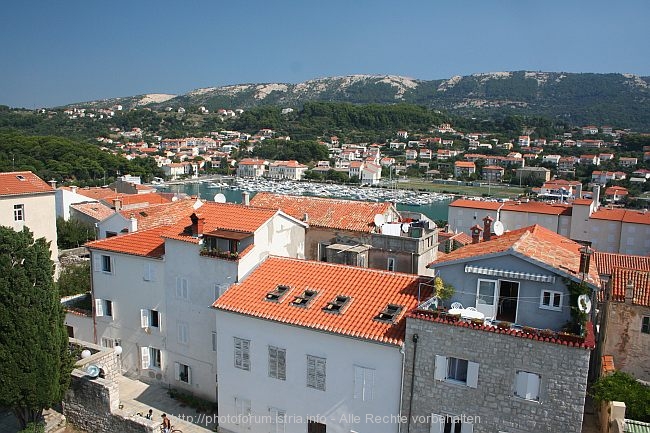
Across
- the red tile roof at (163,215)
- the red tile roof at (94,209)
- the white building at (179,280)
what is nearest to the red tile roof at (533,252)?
the white building at (179,280)

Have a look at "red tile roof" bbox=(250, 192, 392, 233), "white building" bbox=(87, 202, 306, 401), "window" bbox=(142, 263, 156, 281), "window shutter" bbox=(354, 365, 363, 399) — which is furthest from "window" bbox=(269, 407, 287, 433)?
"red tile roof" bbox=(250, 192, 392, 233)

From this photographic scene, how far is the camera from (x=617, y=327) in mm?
20656

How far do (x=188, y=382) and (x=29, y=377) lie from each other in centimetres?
761

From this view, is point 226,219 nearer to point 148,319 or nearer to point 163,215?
point 148,319

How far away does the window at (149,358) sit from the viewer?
26.0m

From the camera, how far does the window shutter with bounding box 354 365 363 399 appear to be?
17344 millimetres

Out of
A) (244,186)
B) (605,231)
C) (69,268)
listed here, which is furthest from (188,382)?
(244,186)

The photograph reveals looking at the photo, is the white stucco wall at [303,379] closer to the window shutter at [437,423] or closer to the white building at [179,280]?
the window shutter at [437,423]

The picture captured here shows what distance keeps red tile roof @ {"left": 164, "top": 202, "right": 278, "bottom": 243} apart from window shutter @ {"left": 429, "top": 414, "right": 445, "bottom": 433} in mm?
10823

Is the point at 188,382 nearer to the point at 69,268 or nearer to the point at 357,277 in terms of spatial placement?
the point at 357,277

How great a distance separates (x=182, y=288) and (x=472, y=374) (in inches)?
566

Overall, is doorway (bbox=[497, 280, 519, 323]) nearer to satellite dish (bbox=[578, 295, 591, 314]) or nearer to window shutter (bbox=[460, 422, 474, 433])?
satellite dish (bbox=[578, 295, 591, 314])

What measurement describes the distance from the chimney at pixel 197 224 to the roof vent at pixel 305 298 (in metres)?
6.65

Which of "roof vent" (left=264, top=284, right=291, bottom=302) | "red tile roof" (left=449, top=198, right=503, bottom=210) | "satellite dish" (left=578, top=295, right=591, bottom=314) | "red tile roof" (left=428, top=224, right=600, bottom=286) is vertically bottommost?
"red tile roof" (left=449, top=198, right=503, bottom=210)
